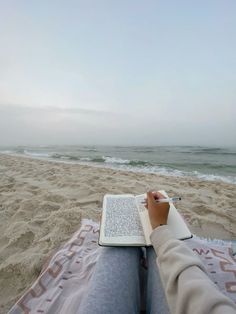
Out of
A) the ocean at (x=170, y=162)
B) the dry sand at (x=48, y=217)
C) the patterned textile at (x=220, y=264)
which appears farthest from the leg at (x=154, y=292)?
the ocean at (x=170, y=162)

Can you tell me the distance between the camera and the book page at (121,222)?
4.13 feet

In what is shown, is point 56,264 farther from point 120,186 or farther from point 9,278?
point 120,186

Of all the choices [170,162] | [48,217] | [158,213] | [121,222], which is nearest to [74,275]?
[121,222]

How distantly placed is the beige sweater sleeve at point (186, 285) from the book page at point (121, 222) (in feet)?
1.00

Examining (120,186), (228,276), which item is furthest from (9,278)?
(120,186)

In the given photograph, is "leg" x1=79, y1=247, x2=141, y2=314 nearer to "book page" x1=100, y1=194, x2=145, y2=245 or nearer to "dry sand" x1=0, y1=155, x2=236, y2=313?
"book page" x1=100, y1=194, x2=145, y2=245

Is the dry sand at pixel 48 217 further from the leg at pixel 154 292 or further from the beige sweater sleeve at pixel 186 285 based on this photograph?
the beige sweater sleeve at pixel 186 285

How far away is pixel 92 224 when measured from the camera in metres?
2.02

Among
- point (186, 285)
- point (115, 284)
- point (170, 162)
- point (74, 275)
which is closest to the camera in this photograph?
point (186, 285)

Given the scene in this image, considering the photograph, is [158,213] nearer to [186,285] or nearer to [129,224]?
[129,224]

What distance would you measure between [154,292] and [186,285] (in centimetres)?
38

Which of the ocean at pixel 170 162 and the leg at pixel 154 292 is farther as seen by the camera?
the ocean at pixel 170 162

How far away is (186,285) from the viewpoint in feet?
2.23

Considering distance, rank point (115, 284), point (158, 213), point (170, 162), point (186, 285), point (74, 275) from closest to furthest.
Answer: point (186, 285) < point (115, 284) < point (158, 213) < point (74, 275) < point (170, 162)
